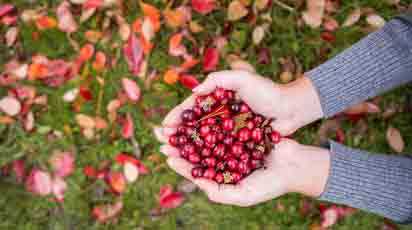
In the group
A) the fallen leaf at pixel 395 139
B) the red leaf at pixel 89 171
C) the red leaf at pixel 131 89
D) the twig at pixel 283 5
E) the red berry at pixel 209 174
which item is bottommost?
the red leaf at pixel 89 171

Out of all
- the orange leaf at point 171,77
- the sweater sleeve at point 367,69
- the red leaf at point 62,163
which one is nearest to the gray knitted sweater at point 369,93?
the sweater sleeve at point 367,69

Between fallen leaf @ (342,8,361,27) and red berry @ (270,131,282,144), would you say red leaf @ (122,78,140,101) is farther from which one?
fallen leaf @ (342,8,361,27)

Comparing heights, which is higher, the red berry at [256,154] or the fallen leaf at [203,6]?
the fallen leaf at [203,6]

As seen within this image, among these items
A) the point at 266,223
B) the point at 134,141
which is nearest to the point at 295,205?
the point at 266,223

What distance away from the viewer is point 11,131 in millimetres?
3139

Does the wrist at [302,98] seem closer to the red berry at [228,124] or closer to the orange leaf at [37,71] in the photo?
Answer: the red berry at [228,124]

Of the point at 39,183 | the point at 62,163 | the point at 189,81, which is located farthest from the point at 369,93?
the point at 39,183

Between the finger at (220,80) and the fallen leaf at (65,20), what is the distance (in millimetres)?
1321

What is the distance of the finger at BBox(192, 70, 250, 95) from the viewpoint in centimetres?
243

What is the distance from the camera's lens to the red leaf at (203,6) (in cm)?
316

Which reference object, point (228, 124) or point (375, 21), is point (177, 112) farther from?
point (375, 21)

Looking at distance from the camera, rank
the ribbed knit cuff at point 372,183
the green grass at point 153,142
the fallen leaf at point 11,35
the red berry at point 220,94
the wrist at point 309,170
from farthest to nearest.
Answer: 1. the fallen leaf at point 11,35
2. the green grass at point 153,142
3. the red berry at point 220,94
4. the wrist at point 309,170
5. the ribbed knit cuff at point 372,183

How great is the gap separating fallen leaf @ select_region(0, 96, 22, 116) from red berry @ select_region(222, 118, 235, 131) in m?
1.66

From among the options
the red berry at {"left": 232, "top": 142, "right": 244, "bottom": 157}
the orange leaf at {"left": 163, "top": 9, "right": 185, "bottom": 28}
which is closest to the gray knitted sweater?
the red berry at {"left": 232, "top": 142, "right": 244, "bottom": 157}
